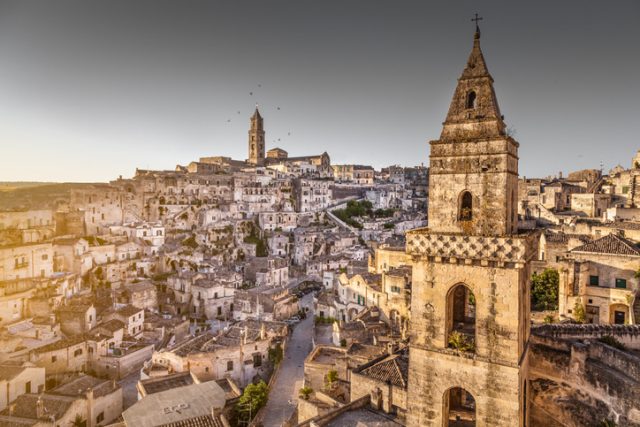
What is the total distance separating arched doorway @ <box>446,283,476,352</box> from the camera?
36.6 ft

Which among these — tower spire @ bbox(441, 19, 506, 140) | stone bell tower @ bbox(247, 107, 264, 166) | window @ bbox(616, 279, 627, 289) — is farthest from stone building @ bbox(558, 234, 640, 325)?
stone bell tower @ bbox(247, 107, 264, 166)

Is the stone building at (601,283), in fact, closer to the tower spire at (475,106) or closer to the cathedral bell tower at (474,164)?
the cathedral bell tower at (474,164)

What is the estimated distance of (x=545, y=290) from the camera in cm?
2652

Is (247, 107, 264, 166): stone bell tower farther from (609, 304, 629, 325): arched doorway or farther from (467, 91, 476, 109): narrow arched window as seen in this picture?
(467, 91, 476, 109): narrow arched window

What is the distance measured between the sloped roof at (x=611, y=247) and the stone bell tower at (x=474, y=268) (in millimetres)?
15553

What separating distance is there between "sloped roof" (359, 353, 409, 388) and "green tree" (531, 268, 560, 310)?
11.8 m

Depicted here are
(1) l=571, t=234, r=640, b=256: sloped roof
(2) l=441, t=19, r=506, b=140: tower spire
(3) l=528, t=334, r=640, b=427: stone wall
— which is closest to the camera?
(2) l=441, t=19, r=506, b=140: tower spire

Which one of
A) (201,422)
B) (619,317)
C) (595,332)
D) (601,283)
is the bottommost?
(201,422)

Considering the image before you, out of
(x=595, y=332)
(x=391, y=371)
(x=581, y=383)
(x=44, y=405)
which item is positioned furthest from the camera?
(x=44, y=405)

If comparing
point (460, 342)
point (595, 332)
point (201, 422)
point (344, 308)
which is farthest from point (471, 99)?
point (344, 308)

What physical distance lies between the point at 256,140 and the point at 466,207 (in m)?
103

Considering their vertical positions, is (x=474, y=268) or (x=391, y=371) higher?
(x=474, y=268)

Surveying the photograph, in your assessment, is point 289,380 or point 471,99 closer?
point 471,99

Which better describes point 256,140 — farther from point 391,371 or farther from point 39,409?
point 391,371
